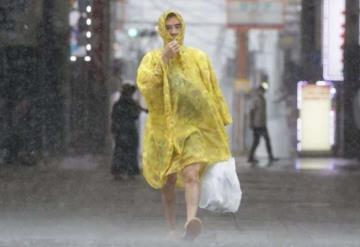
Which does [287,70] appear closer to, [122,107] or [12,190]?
[122,107]

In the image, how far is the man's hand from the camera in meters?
7.42

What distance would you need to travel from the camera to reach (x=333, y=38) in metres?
18.7

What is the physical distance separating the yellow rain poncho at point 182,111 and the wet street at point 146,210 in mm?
684

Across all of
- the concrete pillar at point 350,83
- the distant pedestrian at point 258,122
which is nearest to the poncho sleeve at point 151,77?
the distant pedestrian at point 258,122

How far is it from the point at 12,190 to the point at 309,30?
897 centimetres

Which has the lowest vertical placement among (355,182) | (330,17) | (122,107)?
(355,182)

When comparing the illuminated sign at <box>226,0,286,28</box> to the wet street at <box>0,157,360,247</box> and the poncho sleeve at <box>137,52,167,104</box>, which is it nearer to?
the wet street at <box>0,157,360,247</box>

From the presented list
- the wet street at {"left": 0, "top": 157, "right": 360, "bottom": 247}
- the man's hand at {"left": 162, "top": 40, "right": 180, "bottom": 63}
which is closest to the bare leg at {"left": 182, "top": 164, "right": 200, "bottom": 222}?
the wet street at {"left": 0, "top": 157, "right": 360, "bottom": 247}

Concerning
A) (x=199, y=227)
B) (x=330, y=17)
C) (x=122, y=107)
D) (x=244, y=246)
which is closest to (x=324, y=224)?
(x=244, y=246)

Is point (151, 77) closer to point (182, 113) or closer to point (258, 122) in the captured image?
point (182, 113)

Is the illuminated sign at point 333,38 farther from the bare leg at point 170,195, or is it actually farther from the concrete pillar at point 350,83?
the bare leg at point 170,195

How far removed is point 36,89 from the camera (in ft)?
53.4

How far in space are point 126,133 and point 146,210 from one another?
4052 millimetres

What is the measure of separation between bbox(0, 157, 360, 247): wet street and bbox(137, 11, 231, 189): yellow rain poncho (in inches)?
26.9
